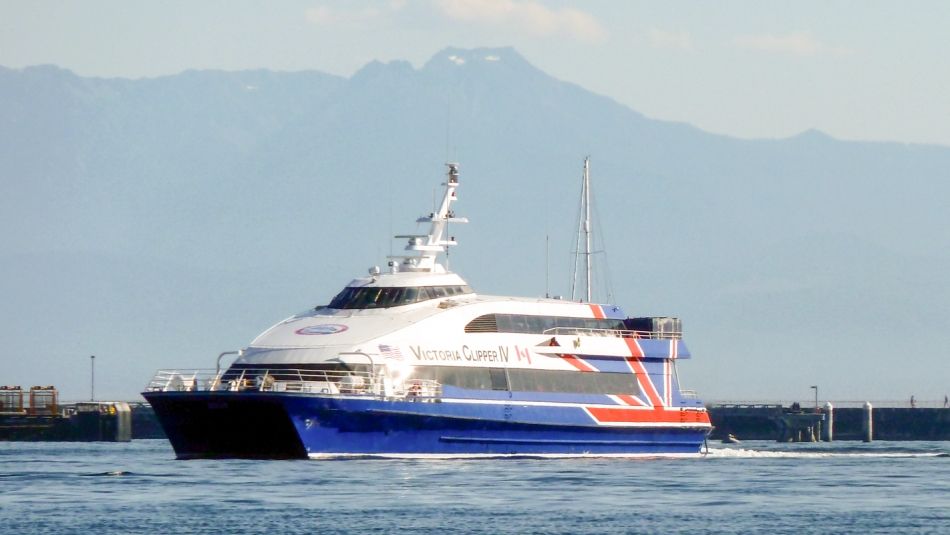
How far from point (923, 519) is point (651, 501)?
6581 millimetres

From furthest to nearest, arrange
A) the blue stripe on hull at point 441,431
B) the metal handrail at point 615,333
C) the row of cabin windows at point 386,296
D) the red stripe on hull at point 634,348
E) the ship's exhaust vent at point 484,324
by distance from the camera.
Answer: the red stripe on hull at point 634,348, the metal handrail at point 615,333, the row of cabin windows at point 386,296, the ship's exhaust vent at point 484,324, the blue stripe on hull at point 441,431

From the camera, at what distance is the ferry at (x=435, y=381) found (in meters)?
53.5

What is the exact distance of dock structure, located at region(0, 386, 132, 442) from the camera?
76875mm

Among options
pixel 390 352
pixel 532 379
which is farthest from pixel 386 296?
pixel 532 379

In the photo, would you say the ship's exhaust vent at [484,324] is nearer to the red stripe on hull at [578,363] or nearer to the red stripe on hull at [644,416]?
the red stripe on hull at [578,363]

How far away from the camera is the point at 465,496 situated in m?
45.6

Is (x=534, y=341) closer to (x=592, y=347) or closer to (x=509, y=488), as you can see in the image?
(x=592, y=347)

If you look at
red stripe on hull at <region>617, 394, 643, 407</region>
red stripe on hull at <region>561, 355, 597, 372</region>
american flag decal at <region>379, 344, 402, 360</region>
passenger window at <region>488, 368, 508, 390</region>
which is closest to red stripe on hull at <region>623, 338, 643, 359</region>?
red stripe on hull at <region>617, 394, 643, 407</region>

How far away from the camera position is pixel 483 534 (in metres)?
38.9

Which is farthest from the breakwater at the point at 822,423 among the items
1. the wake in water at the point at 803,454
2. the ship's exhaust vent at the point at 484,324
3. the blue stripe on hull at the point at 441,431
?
the ship's exhaust vent at the point at 484,324

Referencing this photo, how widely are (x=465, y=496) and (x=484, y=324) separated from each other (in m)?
12.8

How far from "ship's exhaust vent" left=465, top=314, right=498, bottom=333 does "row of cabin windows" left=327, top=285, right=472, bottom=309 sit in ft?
4.50

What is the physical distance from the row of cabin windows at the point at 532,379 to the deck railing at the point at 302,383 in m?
0.51

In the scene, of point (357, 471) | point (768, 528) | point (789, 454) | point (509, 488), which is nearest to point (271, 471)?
point (357, 471)
